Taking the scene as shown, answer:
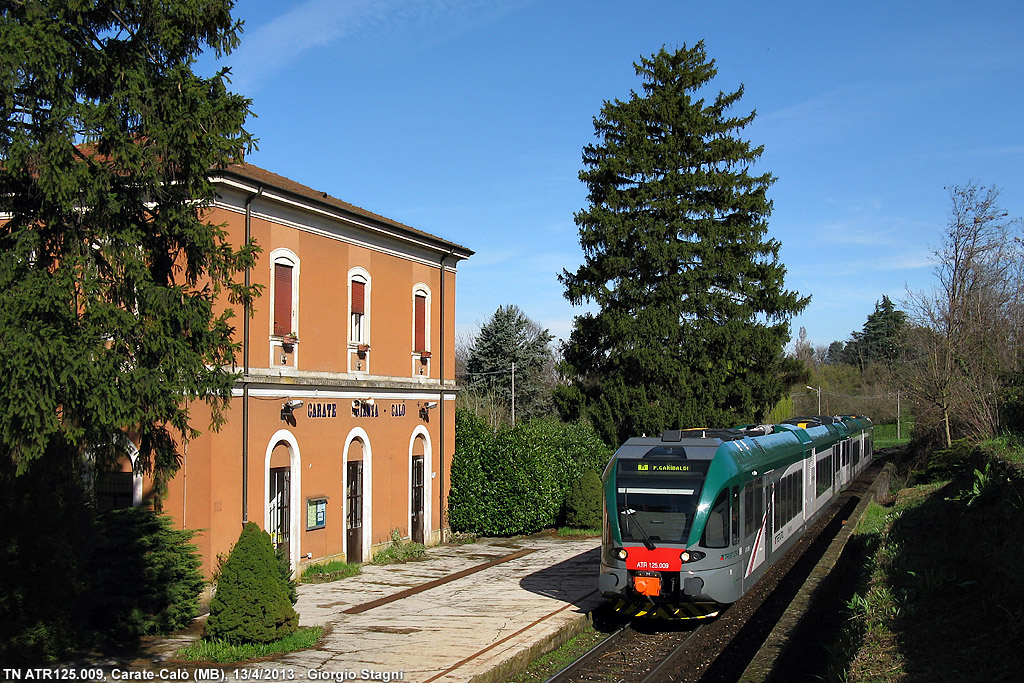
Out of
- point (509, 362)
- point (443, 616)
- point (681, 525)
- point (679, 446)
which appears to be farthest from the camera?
point (509, 362)

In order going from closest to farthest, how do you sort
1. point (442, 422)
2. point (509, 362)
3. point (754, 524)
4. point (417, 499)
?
point (754, 524), point (417, 499), point (442, 422), point (509, 362)

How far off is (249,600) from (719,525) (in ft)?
21.1

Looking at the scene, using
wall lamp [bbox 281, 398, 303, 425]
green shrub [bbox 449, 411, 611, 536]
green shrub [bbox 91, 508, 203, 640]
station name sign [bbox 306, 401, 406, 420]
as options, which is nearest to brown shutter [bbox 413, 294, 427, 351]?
station name sign [bbox 306, 401, 406, 420]

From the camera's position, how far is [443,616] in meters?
13.1

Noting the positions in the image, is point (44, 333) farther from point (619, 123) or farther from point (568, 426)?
point (619, 123)

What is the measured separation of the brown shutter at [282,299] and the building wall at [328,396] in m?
0.15

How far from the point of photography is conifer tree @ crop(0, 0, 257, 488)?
6906mm

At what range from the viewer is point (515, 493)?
2241 cm

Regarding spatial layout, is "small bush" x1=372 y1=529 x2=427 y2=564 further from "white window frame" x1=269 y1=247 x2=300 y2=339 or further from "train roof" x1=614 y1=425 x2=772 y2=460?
"train roof" x1=614 y1=425 x2=772 y2=460

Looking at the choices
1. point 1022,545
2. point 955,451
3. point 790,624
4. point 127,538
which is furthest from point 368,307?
point 955,451

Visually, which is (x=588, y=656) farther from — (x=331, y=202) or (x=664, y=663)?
(x=331, y=202)

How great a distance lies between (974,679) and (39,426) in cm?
778

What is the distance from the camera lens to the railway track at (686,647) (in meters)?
10.3

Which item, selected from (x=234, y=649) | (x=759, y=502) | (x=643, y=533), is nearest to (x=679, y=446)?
(x=643, y=533)
